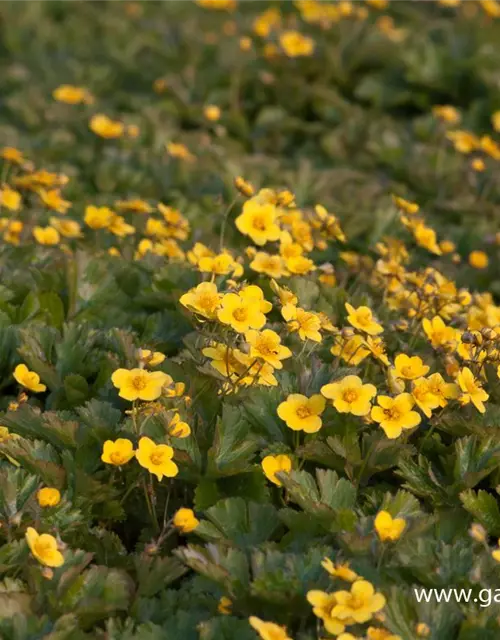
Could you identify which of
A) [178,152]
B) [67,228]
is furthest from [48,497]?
[178,152]

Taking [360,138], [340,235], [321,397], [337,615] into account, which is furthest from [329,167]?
[337,615]

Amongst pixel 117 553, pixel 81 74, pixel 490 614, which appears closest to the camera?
pixel 490 614

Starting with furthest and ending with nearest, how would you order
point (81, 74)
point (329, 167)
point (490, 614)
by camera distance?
point (81, 74)
point (329, 167)
point (490, 614)

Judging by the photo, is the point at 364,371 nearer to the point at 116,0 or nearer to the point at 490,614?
the point at 490,614

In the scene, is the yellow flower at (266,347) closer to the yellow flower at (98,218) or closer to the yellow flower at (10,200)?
the yellow flower at (98,218)

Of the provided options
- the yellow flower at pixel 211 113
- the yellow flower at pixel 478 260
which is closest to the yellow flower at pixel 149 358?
the yellow flower at pixel 478 260

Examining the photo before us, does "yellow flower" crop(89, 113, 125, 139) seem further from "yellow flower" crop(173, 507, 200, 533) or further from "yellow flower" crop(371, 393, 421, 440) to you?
"yellow flower" crop(173, 507, 200, 533)

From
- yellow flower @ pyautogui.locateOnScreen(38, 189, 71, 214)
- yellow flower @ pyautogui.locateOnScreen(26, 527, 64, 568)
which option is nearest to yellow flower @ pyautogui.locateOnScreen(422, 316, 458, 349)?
yellow flower @ pyautogui.locateOnScreen(26, 527, 64, 568)
